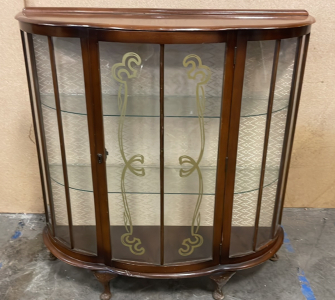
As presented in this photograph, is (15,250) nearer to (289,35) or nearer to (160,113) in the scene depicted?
(160,113)

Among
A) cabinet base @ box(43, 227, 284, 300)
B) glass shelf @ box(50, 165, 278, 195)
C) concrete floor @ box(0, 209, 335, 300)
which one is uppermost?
glass shelf @ box(50, 165, 278, 195)

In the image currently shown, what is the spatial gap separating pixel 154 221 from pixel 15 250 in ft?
2.93

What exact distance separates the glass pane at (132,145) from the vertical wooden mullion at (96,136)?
27 mm

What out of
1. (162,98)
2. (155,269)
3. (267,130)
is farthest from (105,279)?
(267,130)

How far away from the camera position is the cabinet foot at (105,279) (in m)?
1.56

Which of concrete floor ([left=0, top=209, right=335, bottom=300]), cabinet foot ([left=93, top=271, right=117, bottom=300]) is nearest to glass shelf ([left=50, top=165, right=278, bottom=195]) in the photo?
cabinet foot ([left=93, top=271, right=117, bottom=300])

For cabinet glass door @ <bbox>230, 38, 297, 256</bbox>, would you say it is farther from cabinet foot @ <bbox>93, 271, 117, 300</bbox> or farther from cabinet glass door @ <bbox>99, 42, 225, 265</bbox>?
cabinet foot @ <bbox>93, 271, 117, 300</bbox>

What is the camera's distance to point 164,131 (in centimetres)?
135

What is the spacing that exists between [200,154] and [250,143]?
0.71 feet

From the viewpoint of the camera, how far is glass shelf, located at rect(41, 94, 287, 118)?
133 centimetres

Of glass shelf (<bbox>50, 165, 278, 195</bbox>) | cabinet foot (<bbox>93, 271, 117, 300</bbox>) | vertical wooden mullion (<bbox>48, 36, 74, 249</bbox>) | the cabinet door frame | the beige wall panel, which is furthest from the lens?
the beige wall panel

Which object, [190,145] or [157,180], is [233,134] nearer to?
[190,145]

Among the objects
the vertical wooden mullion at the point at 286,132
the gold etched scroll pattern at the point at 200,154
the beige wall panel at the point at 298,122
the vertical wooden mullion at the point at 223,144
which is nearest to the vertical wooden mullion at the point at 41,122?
the beige wall panel at the point at 298,122

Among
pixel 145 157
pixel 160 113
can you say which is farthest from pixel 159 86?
pixel 145 157
